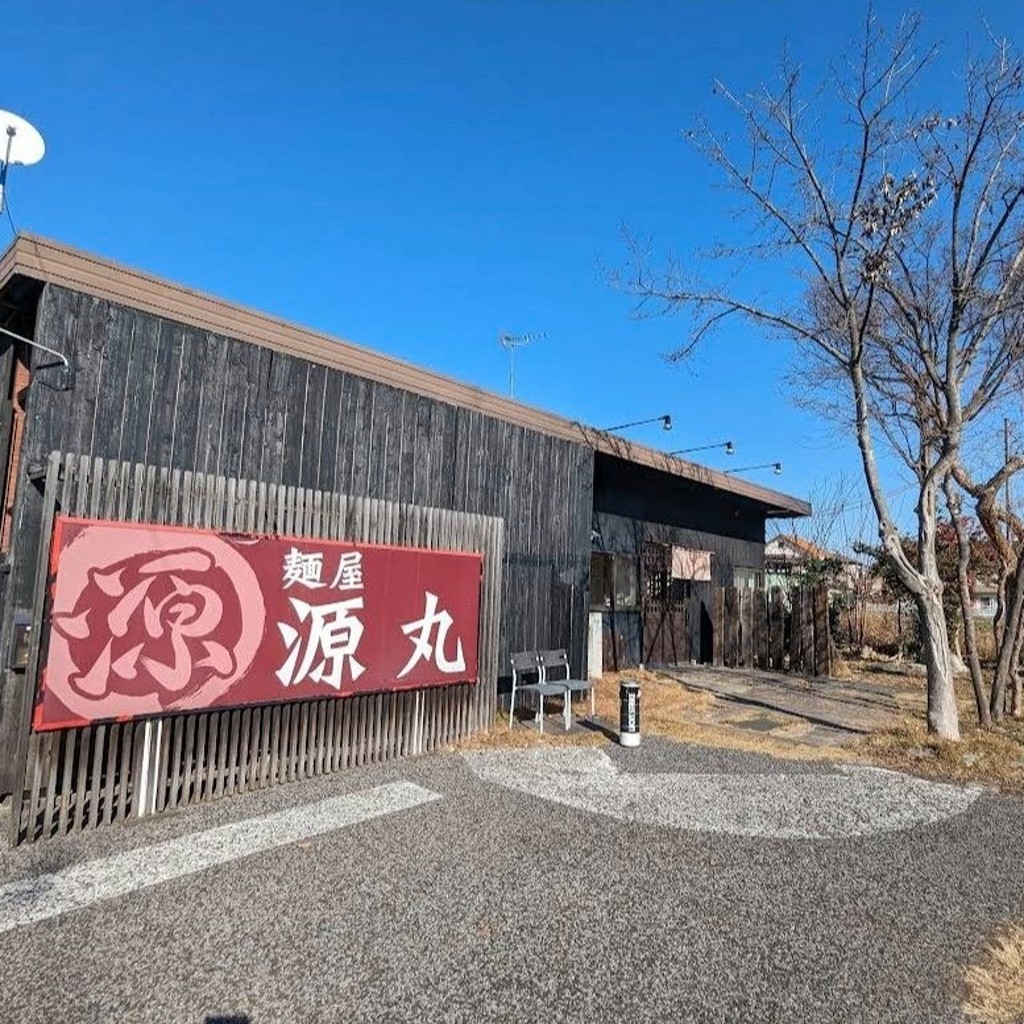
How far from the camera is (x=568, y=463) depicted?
10.1 metres

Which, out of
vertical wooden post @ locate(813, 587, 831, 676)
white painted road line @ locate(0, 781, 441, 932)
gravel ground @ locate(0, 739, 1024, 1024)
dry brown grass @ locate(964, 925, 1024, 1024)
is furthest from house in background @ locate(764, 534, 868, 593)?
dry brown grass @ locate(964, 925, 1024, 1024)

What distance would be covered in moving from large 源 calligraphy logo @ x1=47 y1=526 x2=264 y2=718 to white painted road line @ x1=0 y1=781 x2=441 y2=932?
101 centimetres

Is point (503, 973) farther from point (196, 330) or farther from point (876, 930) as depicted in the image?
point (196, 330)

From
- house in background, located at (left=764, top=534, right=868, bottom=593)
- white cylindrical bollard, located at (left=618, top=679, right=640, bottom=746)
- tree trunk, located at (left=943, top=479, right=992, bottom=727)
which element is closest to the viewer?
white cylindrical bollard, located at (left=618, top=679, right=640, bottom=746)

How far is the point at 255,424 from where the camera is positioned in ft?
20.8

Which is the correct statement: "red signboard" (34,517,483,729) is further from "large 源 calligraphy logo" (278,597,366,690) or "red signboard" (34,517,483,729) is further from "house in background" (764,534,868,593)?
"house in background" (764,534,868,593)

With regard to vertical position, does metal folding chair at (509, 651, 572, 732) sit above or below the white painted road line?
above

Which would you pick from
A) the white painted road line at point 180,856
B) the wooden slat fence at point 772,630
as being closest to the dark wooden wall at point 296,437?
the white painted road line at point 180,856

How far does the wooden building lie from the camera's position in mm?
5113

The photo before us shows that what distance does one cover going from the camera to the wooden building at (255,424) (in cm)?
511

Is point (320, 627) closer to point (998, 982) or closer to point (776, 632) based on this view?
point (998, 982)

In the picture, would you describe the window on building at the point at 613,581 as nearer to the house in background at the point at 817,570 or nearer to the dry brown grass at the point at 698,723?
the dry brown grass at the point at 698,723

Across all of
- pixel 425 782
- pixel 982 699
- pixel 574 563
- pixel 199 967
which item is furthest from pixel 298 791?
pixel 982 699

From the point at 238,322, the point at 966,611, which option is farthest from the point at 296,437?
the point at 966,611
